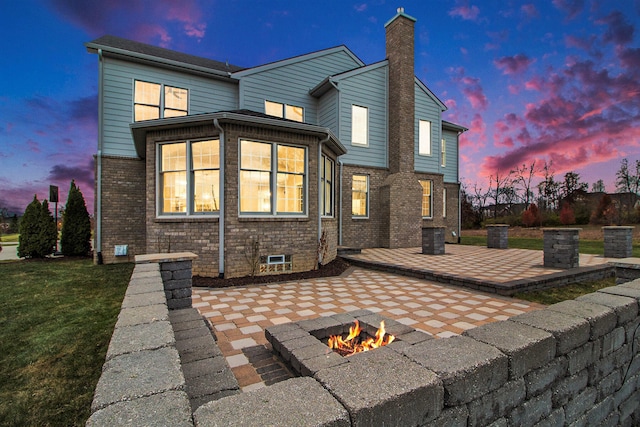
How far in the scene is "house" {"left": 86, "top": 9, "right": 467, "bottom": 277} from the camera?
6.81 m

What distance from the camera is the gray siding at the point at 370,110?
11.6m

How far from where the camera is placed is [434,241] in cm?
981

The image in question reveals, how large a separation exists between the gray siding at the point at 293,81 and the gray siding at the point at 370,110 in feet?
4.77

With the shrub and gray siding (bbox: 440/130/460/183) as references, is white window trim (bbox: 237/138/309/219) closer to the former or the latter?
the shrub

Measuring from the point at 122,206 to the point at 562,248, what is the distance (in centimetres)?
1297

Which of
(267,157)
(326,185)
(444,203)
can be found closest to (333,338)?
(267,157)

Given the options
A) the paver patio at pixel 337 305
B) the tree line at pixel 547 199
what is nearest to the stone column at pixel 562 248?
the paver patio at pixel 337 305

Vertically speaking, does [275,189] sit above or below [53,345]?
above

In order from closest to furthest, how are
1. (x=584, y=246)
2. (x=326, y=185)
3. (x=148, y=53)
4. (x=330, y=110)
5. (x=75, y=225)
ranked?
1. (x=326, y=185)
2. (x=148, y=53)
3. (x=75, y=225)
4. (x=330, y=110)
5. (x=584, y=246)

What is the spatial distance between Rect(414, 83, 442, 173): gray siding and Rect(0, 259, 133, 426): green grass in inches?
492

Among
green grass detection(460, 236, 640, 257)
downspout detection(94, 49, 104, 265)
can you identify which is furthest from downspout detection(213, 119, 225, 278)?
green grass detection(460, 236, 640, 257)

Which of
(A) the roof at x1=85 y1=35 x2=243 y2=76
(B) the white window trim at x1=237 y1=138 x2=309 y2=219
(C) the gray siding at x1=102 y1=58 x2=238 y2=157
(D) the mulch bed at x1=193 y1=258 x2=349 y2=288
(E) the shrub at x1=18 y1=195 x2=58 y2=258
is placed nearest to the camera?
(D) the mulch bed at x1=193 y1=258 x2=349 y2=288

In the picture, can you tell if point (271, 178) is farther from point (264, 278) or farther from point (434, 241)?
point (434, 241)

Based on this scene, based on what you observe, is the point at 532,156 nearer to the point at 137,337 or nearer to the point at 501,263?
the point at 501,263
